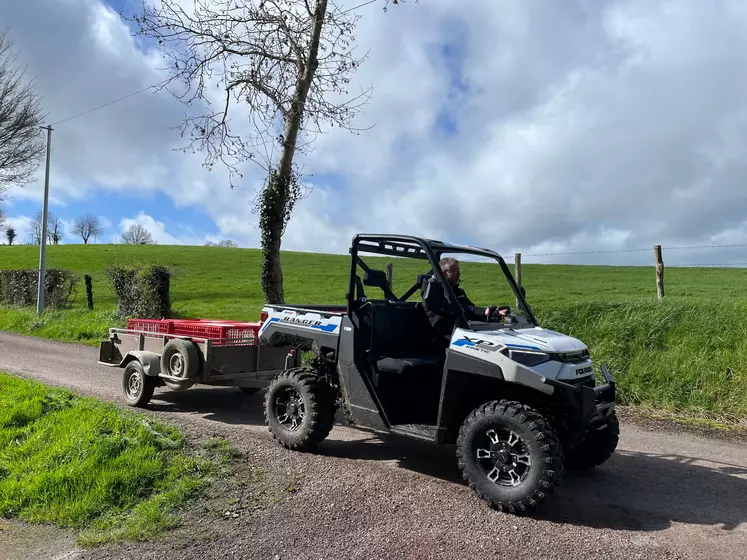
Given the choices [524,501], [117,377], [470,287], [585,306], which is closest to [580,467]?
[524,501]

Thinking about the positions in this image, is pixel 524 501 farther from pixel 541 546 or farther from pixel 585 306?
pixel 585 306

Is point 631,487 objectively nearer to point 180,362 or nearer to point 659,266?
point 180,362

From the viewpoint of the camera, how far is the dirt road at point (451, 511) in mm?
3818

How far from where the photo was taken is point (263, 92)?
11.2 metres

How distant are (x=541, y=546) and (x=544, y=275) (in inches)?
1409

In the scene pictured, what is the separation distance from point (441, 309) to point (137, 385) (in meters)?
4.65

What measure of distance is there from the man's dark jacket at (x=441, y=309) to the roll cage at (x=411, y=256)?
0.06m

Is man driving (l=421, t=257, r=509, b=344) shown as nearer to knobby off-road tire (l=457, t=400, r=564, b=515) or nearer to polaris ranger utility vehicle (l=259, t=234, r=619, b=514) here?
polaris ranger utility vehicle (l=259, t=234, r=619, b=514)

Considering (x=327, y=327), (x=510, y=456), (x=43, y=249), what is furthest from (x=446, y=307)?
(x=43, y=249)

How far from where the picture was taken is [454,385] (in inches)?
193

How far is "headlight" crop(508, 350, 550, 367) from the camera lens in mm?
4574

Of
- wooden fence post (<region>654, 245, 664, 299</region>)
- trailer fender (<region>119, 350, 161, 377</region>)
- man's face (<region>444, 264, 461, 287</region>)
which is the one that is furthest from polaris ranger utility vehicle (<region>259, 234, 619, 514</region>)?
wooden fence post (<region>654, 245, 664, 299</region>)

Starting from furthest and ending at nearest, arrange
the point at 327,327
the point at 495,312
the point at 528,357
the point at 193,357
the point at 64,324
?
the point at 64,324, the point at 193,357, the point at 327,327, the point at 495,312, the point at 528,357

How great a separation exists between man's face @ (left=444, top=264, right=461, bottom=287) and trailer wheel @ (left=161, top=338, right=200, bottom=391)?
3455 millimetres
